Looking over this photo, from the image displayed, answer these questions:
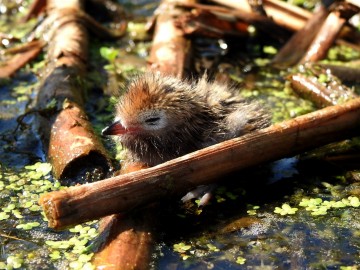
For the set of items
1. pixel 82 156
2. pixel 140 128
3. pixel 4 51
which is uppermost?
pixel 140 128

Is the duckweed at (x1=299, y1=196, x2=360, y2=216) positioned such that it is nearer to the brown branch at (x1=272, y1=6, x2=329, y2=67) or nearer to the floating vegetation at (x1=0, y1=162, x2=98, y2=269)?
the floating vegetation at (x1=0, y1=162, x2=98, y2=269)

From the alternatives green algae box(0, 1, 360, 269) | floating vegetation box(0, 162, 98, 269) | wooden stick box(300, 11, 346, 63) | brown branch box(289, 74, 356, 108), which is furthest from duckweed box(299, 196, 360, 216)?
wooden stick box(300, 11, 346, 63)

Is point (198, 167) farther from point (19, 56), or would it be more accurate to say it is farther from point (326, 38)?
point (19, 56)

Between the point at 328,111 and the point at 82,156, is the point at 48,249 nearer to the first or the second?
the point at 82,156

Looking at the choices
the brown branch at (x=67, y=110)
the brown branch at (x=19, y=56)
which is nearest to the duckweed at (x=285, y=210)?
the brown branch at (x=67, y=110)

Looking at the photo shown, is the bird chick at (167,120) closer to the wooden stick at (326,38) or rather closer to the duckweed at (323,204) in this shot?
the duckweed at (323,204)

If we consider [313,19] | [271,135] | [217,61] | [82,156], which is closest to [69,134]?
[82,156]

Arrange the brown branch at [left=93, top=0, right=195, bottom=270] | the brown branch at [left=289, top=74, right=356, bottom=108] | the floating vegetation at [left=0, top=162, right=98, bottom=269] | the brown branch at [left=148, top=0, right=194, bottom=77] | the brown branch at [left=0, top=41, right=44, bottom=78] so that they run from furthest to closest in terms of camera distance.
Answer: the brown branch at [left=0, top=41, right=44, bottom=78] → the brown branch at [left=148, top=0, right=194, bottom=77] → the brown branch at [left=289, top=74, right=356, bottom=108] → the floating vegetation at [left=0, top=162, right=98, bottom=269] → the brown branch at [left=93, top=0, right=195, bottom=270]
